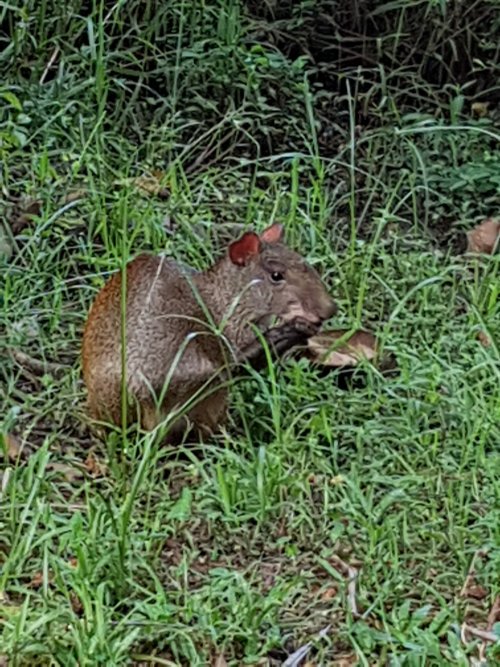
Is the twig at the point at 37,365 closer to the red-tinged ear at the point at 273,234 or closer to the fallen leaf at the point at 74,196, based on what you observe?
the red-tinged ear at the point at 273,234

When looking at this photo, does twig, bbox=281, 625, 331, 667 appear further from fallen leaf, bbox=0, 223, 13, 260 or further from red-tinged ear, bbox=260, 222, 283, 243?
fallen leaf, bbox=0, 223, 13, 260

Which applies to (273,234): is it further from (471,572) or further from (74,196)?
(471,572)

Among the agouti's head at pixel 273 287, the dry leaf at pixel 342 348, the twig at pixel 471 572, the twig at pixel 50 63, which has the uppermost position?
the agouti's head at pixel 273 287

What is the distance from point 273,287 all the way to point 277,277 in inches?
1.4

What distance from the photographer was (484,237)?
18.9 feet

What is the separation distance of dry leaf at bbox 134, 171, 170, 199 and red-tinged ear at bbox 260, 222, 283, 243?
1049 mm

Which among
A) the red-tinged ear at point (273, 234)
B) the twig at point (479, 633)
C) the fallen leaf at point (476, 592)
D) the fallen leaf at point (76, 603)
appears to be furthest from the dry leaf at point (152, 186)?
the twig at point (479, 633)

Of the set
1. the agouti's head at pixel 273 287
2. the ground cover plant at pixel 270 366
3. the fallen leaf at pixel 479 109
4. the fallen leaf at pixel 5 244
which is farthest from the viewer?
the fallen leaf at pixel 479 109

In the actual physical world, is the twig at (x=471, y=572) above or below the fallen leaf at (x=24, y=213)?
above

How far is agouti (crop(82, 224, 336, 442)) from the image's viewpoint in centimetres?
446

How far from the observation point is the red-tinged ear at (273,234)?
15.9 feet

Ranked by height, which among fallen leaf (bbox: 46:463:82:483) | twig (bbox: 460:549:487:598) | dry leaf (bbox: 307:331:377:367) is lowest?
fallen leaf (bbox: 46:463:82:483)

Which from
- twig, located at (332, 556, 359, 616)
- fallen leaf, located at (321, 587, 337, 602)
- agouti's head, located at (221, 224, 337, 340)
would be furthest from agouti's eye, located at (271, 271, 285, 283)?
fallen leaf, located at (321, 587, 337, 602)

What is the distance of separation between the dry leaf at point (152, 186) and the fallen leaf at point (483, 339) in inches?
58.4
